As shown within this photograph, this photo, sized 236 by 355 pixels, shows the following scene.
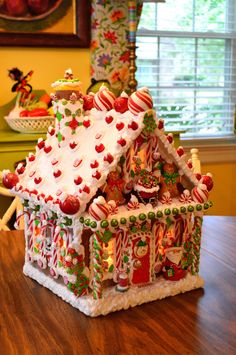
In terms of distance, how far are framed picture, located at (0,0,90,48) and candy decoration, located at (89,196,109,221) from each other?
2.23m

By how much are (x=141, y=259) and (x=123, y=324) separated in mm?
166

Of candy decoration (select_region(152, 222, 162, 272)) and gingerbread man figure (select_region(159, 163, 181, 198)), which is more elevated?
gingerbread man figure (select_region(159, 163, 181, 198))

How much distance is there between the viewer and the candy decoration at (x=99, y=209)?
1.08 metres

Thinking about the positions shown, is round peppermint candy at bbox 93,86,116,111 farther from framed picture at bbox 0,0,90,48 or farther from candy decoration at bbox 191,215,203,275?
framed picture at bbox 0,0,90,48

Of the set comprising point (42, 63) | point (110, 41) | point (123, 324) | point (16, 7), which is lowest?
point (123, 324)

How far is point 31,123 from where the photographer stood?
2.81 meters

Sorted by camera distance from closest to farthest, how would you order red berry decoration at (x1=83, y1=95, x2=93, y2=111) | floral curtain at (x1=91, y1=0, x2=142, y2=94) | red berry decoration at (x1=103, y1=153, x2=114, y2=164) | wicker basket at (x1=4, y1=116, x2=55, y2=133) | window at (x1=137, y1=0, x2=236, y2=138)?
red berry decoration at (x1=103, y1=153, x2=114, y2=164) < red berry decoration at (x1=83, y1=95, x2=93, y2=111) < wicker basket at (x1=4, y1=116, x2=55, y2=133) < floral curtain at (x1=91, y1=0, x2=142, y2=94) < window at (x1=137, y1=0, x2=236, y2=138)

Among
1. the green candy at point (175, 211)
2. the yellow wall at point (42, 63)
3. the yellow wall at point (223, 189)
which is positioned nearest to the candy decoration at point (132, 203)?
the green candy at point (175, 211)


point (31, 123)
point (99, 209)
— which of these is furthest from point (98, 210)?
point (31, 123)

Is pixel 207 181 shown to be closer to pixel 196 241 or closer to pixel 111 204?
pixel 196 241

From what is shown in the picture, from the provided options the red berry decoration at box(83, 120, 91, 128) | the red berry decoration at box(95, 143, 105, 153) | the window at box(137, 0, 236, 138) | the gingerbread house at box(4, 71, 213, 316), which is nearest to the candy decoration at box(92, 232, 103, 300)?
the gingerbread house at box(4, 71, 213, 316)

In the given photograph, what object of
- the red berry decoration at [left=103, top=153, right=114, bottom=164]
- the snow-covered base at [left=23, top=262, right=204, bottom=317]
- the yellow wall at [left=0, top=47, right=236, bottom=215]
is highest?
the yellow wall at [left=0, top=47, right=236, bottom=215]

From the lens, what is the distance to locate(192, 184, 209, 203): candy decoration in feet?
4.07

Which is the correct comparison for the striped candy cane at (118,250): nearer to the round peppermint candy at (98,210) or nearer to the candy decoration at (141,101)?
the round peppermint candy at (98,210)
